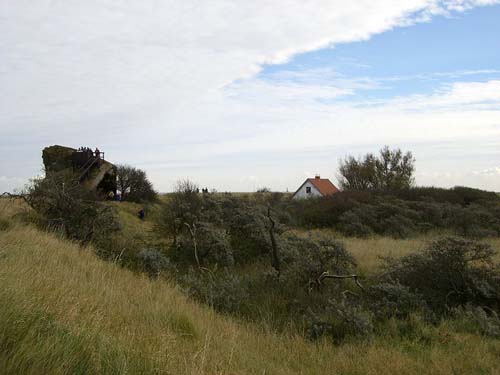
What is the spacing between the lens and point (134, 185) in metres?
Result: 38.6

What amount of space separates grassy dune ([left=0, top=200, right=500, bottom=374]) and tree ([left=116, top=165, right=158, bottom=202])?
96.3 ft

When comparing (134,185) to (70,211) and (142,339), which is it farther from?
(142,339)

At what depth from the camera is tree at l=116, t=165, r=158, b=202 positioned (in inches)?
1485

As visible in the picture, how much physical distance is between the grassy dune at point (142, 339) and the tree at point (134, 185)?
29.3 meters

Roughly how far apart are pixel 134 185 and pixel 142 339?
3551cm

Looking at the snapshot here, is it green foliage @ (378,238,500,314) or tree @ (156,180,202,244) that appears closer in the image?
green foliage @ (378,238,500,314)

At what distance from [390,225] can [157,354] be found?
19.7 meters

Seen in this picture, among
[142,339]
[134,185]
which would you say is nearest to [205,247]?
[142,339]

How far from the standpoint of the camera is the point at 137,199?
3778cm

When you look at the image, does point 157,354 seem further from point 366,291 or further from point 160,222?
point 160,222

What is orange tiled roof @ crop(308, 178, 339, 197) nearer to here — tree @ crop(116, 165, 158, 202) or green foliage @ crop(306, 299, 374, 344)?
tree @ crop(116, 165, 158, 202)

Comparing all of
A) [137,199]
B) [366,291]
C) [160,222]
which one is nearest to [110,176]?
[137,199]

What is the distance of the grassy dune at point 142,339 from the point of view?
3219mm

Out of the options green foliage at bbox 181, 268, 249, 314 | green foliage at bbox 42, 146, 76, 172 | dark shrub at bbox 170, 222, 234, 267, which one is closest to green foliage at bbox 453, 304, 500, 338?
green foliage at bbox 181, 268, 249, 314
